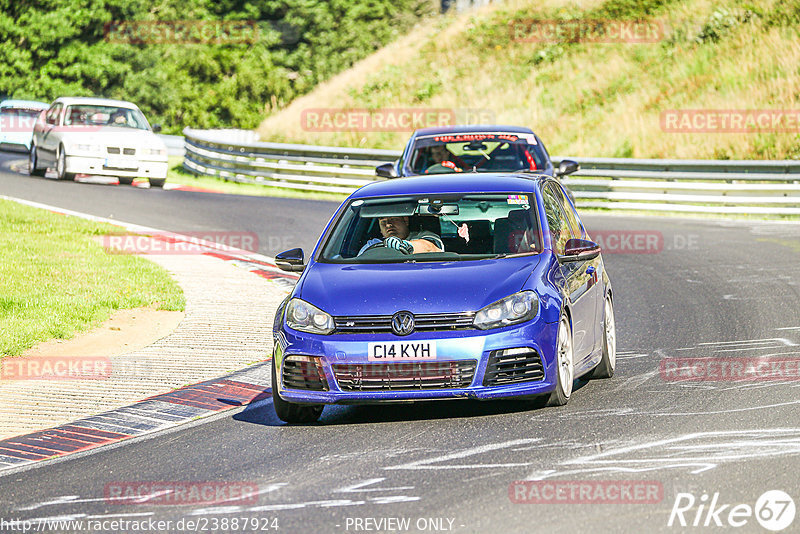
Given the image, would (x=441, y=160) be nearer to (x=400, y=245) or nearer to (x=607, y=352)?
(x=607, y=352)

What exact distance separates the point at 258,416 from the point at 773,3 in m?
34.1

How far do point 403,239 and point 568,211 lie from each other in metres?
1.58

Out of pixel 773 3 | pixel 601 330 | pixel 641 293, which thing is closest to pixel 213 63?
pixel 773 3

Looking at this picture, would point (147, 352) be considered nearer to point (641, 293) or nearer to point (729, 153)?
point (641, 293)

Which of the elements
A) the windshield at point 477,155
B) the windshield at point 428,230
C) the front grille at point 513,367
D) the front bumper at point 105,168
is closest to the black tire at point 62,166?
the front bumper at point 105,168

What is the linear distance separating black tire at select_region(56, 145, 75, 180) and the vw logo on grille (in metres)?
21.4

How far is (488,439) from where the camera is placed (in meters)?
7.44

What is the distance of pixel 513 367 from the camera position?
7836mm

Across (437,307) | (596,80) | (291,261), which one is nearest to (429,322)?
(437,307)

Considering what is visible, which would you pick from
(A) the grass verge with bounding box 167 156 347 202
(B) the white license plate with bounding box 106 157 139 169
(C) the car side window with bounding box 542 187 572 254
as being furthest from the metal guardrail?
(C) the car side window with bounding box 542 187 572 254

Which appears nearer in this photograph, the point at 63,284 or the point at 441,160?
the point at 63,284

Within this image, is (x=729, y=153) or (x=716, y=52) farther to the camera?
(x=716, y=52)

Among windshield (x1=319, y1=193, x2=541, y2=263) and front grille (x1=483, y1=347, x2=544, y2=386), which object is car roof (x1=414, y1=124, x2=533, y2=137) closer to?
windshield (x1=319, y1=193, x2=541, y2=263)

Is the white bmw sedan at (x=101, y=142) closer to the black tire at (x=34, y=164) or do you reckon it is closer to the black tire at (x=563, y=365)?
the black tire at (x=34, y=164)
